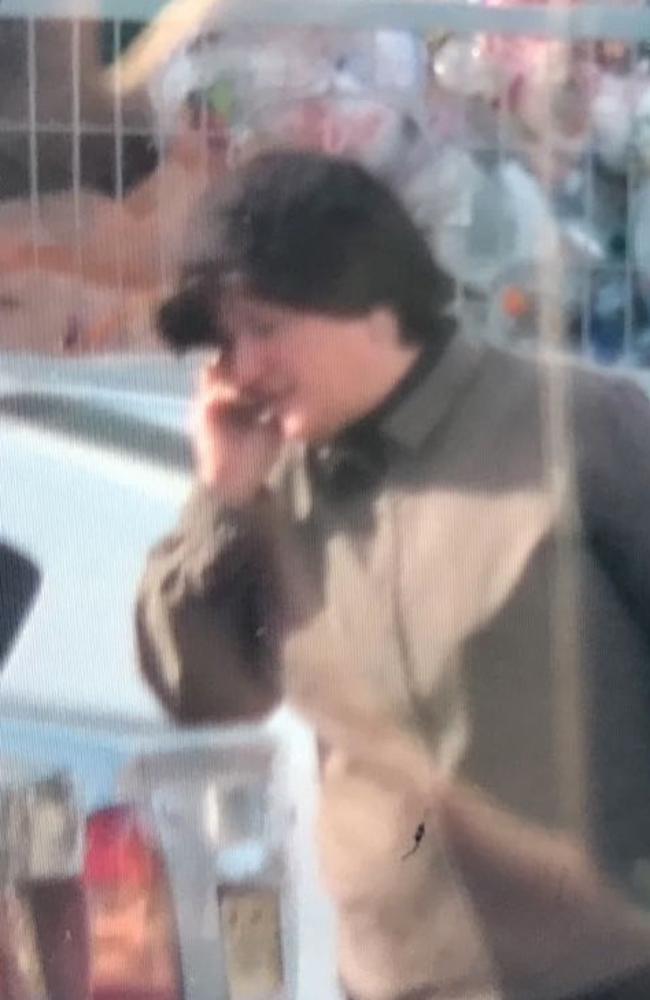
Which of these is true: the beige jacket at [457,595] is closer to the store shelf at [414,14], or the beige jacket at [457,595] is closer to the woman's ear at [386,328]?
the woman's ear at [386,328]

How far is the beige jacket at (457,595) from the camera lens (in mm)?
1299

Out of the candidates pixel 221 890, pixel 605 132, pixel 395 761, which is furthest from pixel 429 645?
pixel 605 132

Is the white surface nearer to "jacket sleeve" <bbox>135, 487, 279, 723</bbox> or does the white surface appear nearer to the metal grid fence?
"jacket sleeve" <bbox>135, 487, 279, 723</bbox>

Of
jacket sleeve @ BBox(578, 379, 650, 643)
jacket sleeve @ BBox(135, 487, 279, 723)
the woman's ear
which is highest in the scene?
the woman's ear

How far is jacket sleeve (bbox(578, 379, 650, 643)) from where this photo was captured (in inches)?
51.1

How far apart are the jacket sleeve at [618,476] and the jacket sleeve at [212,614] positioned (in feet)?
0.73

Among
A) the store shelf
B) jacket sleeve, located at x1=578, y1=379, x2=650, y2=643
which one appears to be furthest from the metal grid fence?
jacket sleeve, located at x1=578, y1=379, x2=650, y2=643

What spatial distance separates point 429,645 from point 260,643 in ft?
0.38

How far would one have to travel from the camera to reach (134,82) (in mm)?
1263

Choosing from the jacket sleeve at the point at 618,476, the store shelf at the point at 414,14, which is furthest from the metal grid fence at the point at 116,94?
the jacket sleeve at the point at 618,476

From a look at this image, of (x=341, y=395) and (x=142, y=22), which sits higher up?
(x=142, y=22)

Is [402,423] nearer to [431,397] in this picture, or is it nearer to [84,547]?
[431,397]

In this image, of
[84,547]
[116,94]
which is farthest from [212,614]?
[116,94]

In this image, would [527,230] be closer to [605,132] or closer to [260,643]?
[605,132]
